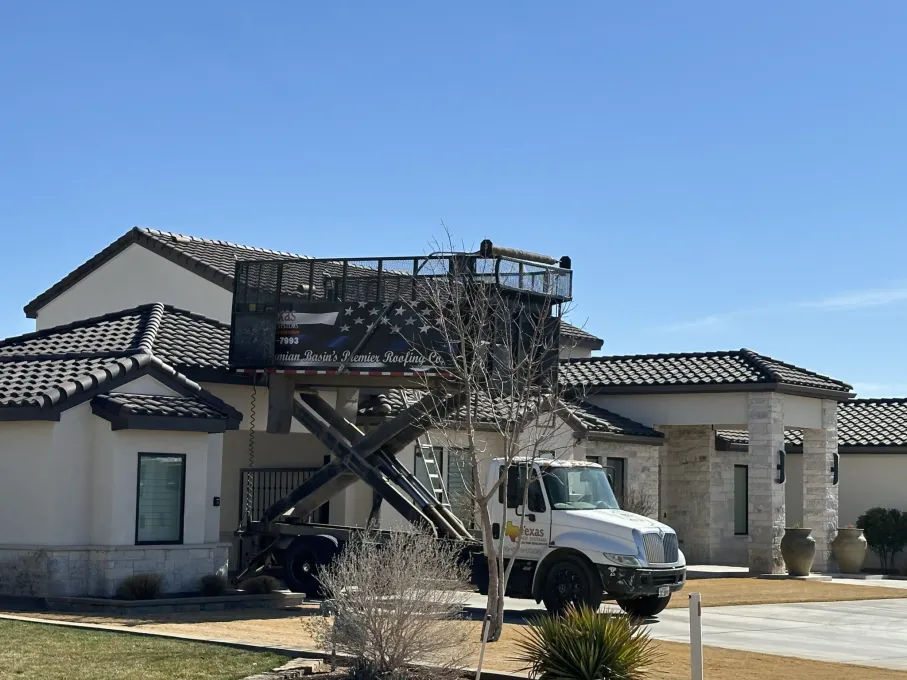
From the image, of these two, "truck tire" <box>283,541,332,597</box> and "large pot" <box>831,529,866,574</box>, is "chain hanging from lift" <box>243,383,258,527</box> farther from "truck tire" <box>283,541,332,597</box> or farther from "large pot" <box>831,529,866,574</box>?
"large pot" <box>831,529,866,574</box>

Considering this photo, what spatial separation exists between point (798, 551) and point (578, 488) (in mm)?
12289

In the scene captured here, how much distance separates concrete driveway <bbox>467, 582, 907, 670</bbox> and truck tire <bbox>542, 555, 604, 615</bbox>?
929 mm

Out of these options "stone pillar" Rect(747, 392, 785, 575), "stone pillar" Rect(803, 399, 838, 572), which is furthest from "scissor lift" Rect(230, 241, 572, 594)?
"stone pillar" Rect(803, 399, 838, 572)

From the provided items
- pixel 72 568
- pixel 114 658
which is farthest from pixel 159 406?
pixel 114 658

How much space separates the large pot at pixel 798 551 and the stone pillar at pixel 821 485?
2381mm

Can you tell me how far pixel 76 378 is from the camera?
20.8 meters

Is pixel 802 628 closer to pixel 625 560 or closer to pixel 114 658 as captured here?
pixel 625 560

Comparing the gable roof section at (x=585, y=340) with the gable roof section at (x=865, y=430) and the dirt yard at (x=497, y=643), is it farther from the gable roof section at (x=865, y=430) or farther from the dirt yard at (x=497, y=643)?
the dirt yard at (x=497, y=643)

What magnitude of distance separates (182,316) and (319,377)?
474 centimetres

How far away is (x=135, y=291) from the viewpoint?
3167 cm

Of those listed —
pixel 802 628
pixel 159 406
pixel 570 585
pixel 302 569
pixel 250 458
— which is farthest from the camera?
pixel 250 458

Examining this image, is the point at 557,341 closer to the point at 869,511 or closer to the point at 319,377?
the point at 319,377

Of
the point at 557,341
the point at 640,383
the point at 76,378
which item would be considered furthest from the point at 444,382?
the point at 640,383

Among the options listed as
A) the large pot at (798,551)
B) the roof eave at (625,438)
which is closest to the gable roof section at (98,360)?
the roof eave at (625,438)
